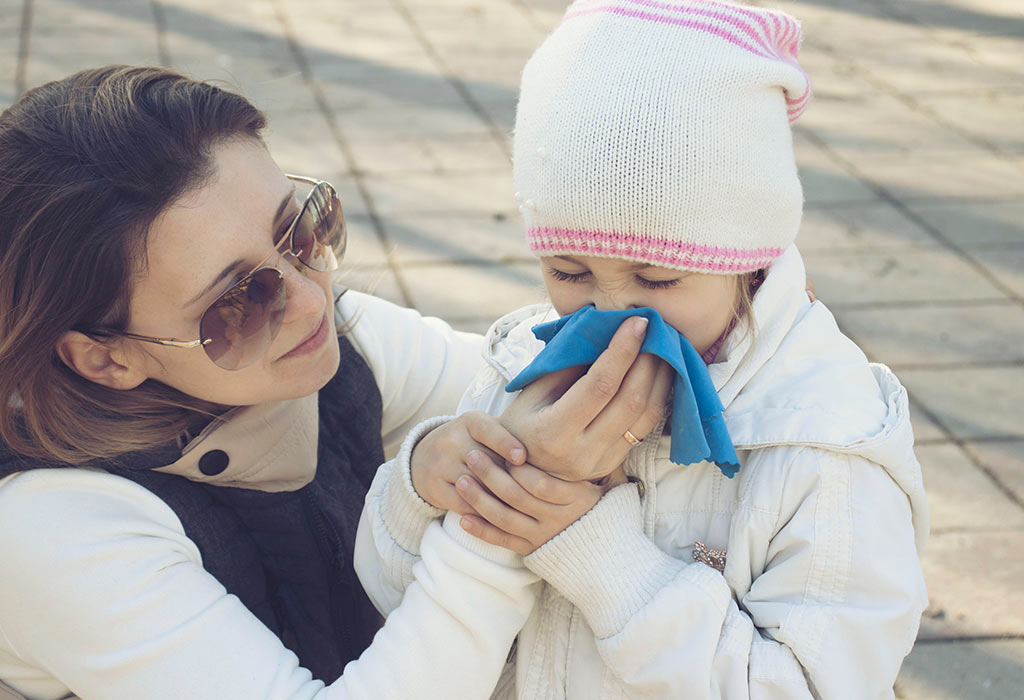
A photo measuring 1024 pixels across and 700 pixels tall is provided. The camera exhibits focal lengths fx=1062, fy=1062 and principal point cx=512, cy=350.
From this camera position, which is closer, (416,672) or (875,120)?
(416,672)

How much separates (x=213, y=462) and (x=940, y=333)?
2.69 m

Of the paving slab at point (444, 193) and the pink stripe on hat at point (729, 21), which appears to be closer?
the pink stripe on hat at point (729, 21)

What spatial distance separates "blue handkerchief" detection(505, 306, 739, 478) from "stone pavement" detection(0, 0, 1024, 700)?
3.20ft

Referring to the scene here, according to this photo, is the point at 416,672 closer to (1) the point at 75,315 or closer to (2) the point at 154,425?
(2) the point at 154,425

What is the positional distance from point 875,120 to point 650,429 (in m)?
4.33

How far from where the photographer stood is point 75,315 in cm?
176

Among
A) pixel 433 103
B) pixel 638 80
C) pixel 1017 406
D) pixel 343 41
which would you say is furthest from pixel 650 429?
pixel 343 41

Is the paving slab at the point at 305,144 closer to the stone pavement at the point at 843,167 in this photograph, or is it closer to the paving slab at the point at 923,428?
the stone pavement at the point at 843,167

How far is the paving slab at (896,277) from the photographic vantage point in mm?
3896

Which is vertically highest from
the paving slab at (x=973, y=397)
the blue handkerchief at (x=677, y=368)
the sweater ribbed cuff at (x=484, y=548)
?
the blue handkerchief at (x=677, y=368)

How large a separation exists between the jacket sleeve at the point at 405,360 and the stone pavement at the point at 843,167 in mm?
510

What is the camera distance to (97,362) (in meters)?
1.85

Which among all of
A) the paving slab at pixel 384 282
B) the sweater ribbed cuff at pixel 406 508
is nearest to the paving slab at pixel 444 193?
the paving slab at pixel 384 282

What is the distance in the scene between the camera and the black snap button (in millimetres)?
1903
